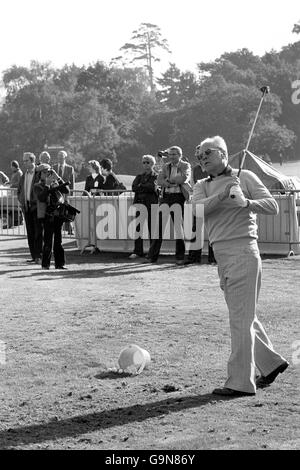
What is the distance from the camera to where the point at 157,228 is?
Result: 17.4m

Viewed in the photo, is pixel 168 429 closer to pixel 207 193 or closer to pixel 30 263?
pixel 207 193

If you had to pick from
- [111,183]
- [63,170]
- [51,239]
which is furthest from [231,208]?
[63,170]

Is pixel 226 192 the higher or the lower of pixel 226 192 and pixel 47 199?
the higher

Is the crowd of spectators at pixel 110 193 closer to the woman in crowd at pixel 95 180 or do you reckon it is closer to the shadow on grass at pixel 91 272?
the woman in crowd at pixel 95 180

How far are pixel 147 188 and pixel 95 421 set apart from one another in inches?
454

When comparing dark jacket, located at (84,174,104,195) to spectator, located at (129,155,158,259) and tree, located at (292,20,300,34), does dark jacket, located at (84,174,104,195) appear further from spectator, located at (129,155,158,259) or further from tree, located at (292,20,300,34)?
tree, located at (292,20,300,34)

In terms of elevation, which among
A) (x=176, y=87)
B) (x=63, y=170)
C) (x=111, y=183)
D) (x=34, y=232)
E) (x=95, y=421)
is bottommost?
(x=95, y=421)

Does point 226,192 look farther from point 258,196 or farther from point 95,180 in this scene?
point 95,180

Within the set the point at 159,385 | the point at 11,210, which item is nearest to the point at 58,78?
the point at 11,210

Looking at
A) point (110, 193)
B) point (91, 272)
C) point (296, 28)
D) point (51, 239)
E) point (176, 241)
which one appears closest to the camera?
point (91, 272)

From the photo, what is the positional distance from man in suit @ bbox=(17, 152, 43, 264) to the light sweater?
1070 cm

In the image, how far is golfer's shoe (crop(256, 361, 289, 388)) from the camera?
7555 millimetres

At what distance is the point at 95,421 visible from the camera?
22.1ft

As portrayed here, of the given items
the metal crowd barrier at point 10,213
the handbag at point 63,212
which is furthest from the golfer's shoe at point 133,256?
the metal crowd barrier at point 10,213
